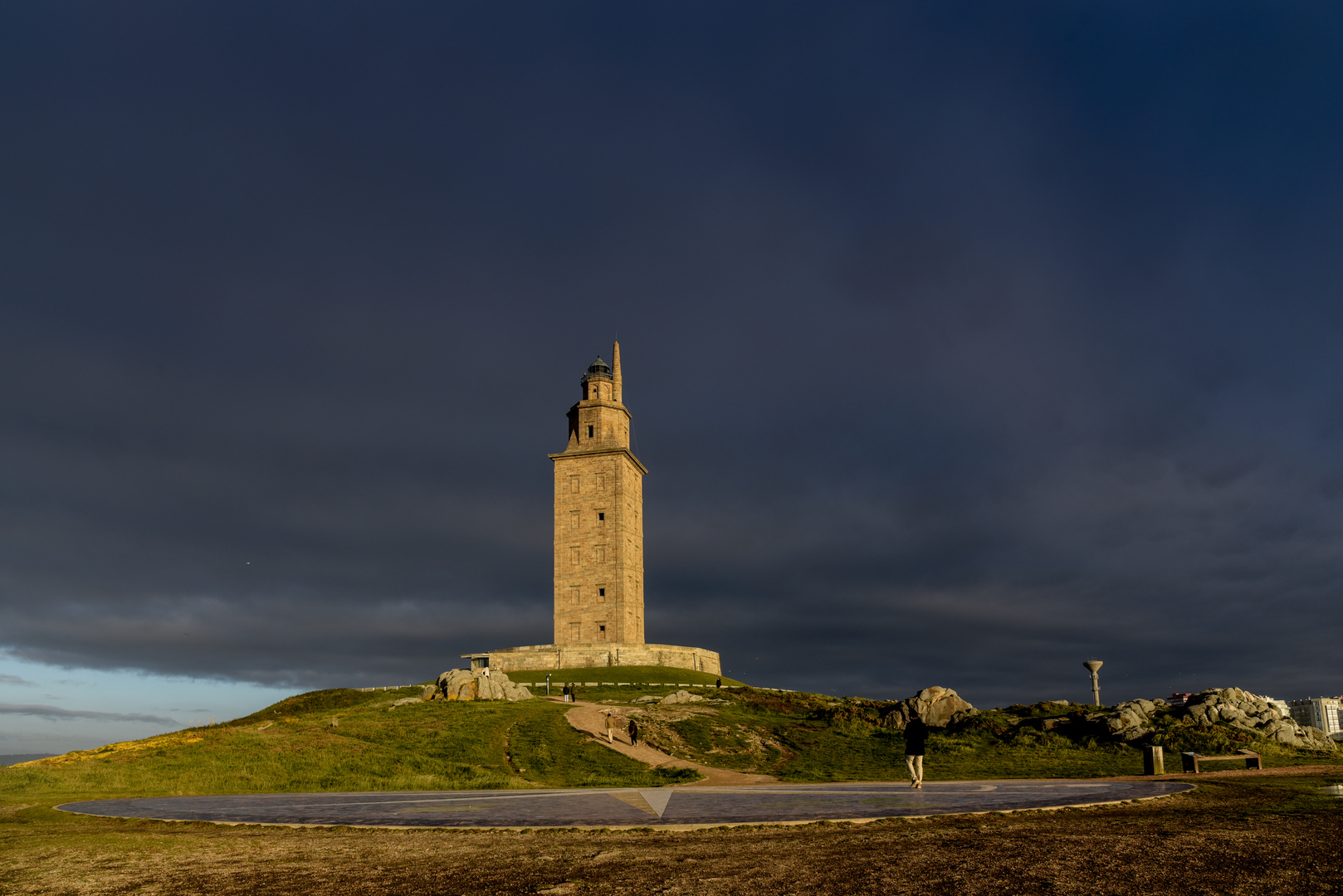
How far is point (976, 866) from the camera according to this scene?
10047 millimetres

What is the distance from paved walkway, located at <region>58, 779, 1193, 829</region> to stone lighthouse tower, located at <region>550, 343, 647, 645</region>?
52.0 m

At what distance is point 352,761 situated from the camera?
30469 mm

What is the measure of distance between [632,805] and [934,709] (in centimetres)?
2777

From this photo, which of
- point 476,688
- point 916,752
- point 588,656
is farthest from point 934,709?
point 588,656

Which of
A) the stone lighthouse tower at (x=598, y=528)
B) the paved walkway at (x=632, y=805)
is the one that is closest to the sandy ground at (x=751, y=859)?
the paved walkway at (x=632, y=805)

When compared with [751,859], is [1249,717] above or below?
below

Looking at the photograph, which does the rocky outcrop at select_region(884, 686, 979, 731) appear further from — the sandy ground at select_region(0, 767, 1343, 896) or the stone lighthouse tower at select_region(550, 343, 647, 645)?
the stone lighthouse tower at select_region(550, 343, 647, 645)

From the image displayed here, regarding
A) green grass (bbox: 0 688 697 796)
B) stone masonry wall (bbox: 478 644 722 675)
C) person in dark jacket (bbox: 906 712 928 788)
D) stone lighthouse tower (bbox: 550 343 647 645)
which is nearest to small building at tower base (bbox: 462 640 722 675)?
stone masonry wall (bbox: 478 644 722 675)

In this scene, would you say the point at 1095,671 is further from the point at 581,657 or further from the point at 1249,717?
the point at 581,657

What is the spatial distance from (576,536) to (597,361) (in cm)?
1945

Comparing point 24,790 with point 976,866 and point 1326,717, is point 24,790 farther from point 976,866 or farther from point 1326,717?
point 1326,717

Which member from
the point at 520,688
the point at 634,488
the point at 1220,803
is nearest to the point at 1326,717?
the point at 634,488

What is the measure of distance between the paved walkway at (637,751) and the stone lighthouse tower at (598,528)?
29703mm

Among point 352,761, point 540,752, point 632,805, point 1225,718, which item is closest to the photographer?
point 632,805
